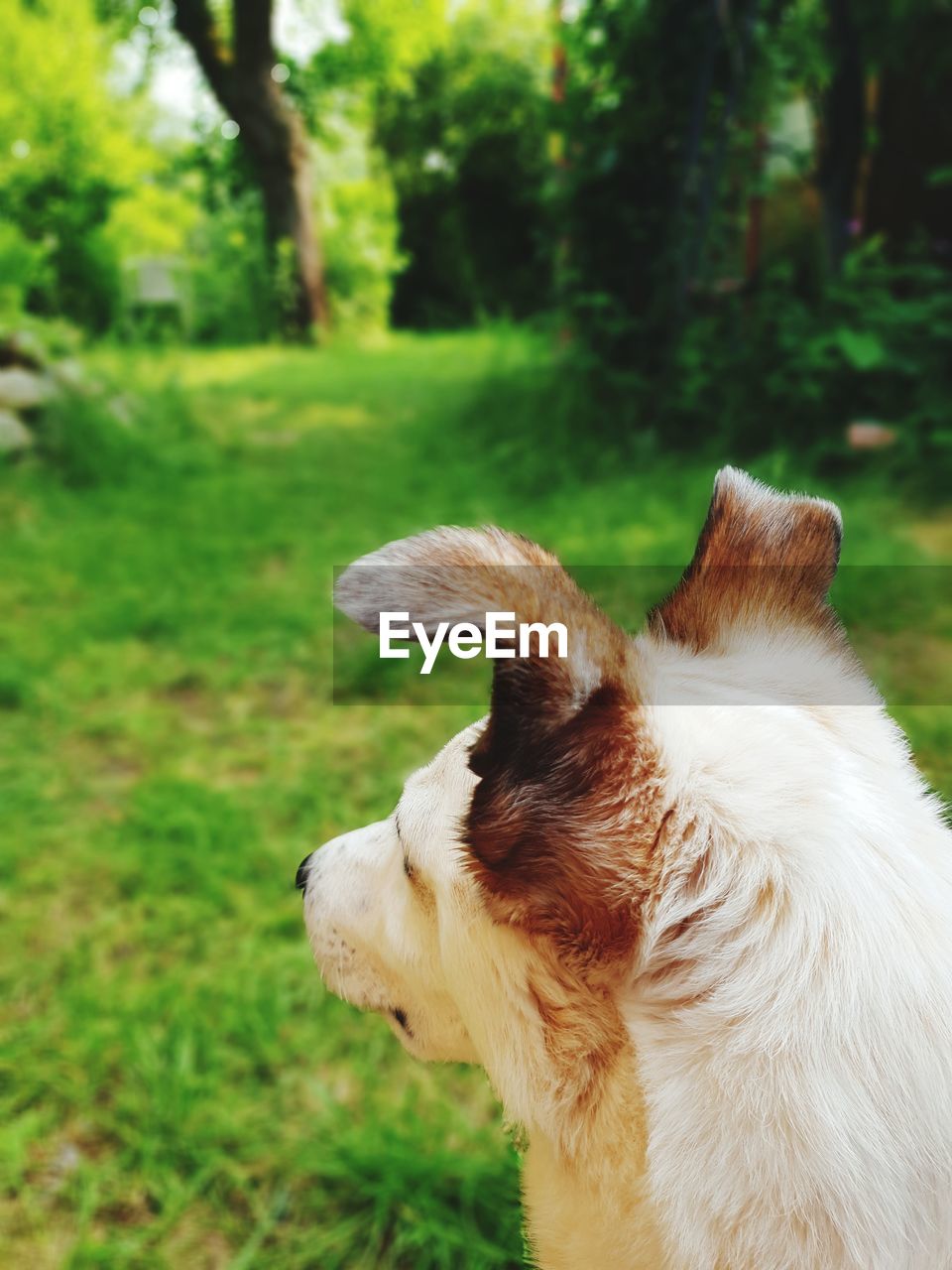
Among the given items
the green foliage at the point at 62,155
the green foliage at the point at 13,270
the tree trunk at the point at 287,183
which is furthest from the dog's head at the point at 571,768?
the tree trunk at the point at 287,183

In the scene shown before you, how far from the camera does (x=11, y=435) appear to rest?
5688 millimetres

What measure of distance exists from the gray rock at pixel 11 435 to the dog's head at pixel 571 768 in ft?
18.2

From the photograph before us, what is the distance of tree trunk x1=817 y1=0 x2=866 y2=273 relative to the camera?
5.70 meters

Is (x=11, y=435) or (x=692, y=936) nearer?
(x=692, y=936)

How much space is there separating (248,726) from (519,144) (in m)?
14.9

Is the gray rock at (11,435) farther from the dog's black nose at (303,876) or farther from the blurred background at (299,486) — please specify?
the dog's black nose at (303,876)

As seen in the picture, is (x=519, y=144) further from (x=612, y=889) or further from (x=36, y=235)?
Answer: (x=612, y=889)

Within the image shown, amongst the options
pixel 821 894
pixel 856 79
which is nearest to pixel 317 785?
pixel 821 894

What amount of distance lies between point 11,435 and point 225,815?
392cm

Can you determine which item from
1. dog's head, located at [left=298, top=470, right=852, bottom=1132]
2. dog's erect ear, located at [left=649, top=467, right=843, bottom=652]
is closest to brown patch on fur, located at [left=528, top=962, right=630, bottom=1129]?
dog's head, located at [left=298, top=470, right=852, bottom=1132]

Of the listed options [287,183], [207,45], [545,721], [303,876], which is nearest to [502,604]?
[545,721]

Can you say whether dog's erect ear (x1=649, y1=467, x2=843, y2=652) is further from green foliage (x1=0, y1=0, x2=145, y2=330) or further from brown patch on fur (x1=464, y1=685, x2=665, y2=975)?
green foliage (x1=0, y1=0, x2=145, y2=330)

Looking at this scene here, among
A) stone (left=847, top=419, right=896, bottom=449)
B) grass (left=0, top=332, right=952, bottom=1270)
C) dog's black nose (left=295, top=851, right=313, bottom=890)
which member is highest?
stone (left=847, top=419, right=896, bottom=449)

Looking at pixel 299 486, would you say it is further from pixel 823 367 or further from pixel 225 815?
pixel 225 815
